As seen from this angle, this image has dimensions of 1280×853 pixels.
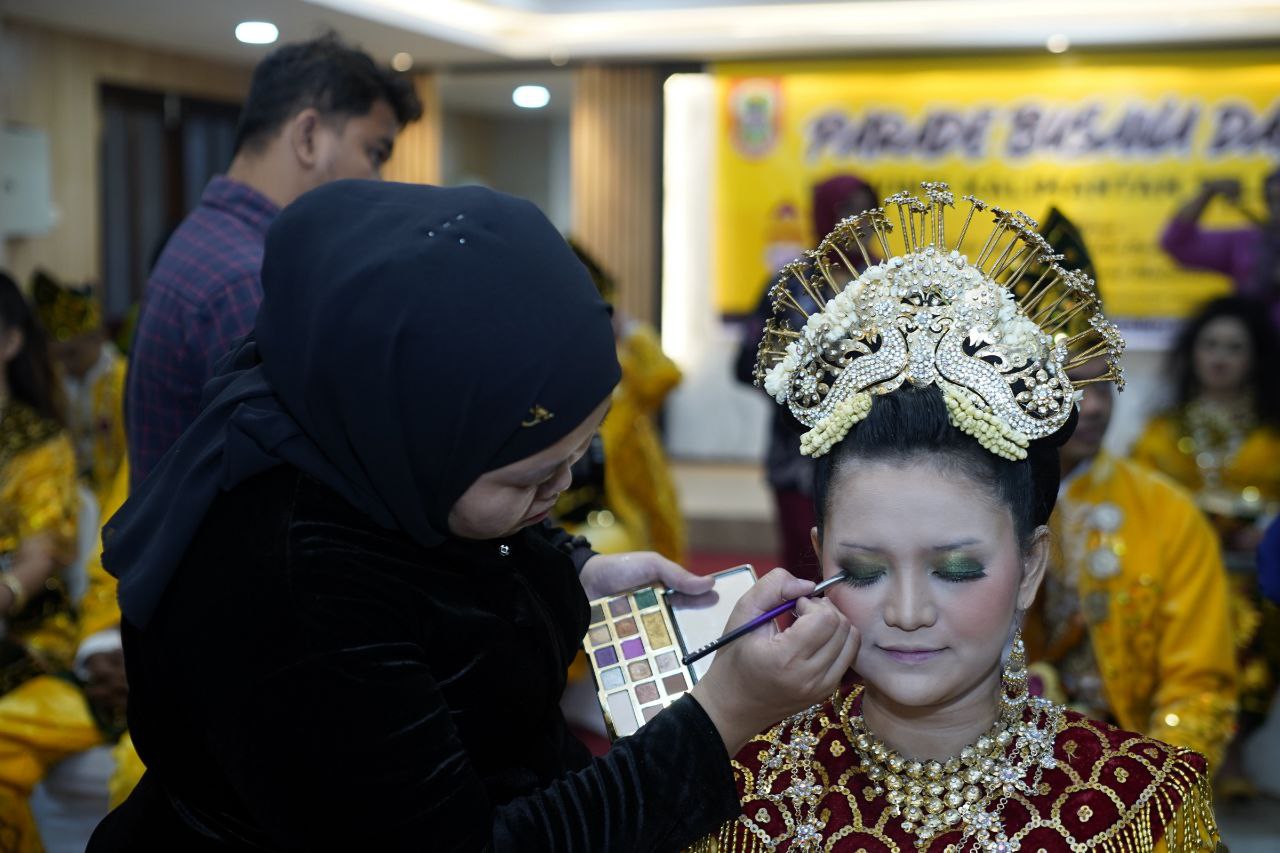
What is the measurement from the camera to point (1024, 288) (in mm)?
1914

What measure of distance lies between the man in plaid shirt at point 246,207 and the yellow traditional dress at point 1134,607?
133cm

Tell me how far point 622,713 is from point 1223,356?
285 centimetres


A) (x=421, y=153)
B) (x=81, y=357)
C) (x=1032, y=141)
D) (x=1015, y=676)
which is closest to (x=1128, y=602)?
(x=1015, y=676)

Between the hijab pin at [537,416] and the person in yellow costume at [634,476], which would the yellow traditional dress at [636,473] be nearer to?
the person in yellow costume at [634,476]

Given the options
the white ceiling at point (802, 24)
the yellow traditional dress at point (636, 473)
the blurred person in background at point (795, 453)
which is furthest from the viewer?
the white ceiling at point (802, 24)

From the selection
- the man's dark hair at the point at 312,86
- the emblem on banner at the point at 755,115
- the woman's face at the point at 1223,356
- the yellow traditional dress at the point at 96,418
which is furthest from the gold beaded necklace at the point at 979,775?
the emblem on banner at the point at 755,115

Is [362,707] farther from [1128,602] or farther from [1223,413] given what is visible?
[1223,413]

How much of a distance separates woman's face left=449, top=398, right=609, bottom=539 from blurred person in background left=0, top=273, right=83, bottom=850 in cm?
175

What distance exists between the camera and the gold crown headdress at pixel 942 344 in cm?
119

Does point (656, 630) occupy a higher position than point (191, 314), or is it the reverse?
point (191, 314)

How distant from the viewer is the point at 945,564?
119cm

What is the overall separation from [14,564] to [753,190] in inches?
191

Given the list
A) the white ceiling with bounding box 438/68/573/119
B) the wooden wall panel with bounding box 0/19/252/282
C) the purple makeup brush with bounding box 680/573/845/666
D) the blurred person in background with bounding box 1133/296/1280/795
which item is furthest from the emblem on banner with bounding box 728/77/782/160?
the purple makeup brush with bounding box 680/573/845/666

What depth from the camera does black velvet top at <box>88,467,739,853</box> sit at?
0.99 meters
